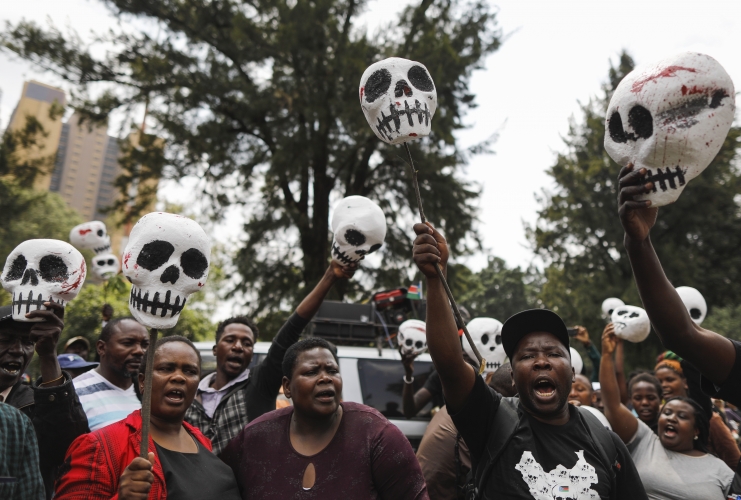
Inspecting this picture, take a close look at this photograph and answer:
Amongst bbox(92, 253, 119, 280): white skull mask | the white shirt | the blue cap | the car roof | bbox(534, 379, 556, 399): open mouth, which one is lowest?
the white shirt

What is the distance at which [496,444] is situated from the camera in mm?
2488

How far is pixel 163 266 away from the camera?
2545 mm

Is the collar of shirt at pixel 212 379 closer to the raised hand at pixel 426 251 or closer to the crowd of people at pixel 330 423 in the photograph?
the crowd of people at pixel 330 423

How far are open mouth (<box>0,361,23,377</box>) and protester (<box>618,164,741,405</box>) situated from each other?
2.58 m

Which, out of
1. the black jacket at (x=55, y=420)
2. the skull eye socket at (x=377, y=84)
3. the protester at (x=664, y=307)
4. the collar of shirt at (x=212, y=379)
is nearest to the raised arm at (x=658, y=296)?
the protester at (x=664, y=307)

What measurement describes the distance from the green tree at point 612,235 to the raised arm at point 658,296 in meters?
17.1

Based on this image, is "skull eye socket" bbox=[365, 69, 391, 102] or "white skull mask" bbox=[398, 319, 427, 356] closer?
"skull eye socket" bbox=[365, 69, 391, 102]

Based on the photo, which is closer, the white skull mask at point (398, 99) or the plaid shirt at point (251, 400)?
the white skull mask at point (398, 99)

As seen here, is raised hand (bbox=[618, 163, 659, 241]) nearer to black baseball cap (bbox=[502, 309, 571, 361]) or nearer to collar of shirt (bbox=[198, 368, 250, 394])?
black baseball cap (bbox=[502, 309, 571, 361])

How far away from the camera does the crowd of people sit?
2207 mm

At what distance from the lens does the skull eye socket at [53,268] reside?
305cm

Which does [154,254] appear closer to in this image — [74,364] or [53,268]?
A: [53,268]

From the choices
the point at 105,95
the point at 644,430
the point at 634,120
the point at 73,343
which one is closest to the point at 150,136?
the point at 105,95

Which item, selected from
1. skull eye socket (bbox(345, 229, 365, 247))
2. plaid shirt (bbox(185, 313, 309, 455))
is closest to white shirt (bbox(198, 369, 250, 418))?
plaid shirt (bbox(185, 313, 309, 455))
